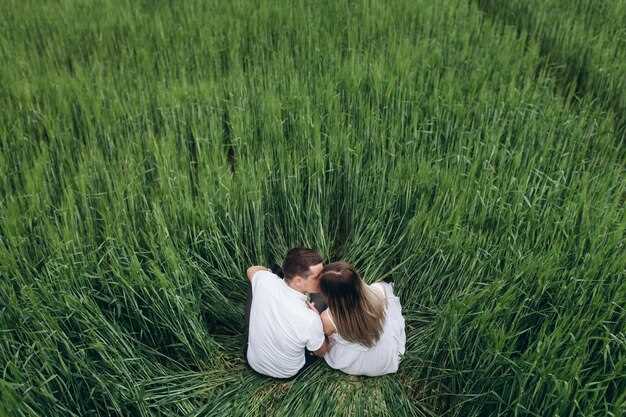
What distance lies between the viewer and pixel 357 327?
1.73 metres

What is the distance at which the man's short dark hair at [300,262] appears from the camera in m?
1.85

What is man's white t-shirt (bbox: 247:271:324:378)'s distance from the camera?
1.72 metres

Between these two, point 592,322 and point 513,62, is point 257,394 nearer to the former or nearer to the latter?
point 592,322

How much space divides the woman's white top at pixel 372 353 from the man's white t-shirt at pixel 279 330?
0.08 m

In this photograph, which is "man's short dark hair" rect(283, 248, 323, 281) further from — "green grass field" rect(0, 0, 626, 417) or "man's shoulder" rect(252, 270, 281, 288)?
"green grass field" rect(0, 0, 626, 417)

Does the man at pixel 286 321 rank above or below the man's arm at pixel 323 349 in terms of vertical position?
above

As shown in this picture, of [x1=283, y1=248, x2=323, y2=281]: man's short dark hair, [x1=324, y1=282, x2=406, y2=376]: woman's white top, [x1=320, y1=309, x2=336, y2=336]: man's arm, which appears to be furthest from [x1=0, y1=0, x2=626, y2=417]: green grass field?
[x1=283, y1=248, x2=323, y2=281]: man's short dark hair

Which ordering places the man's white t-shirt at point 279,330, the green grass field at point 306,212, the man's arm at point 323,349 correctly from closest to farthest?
the green grass field at point 306,212
the man's white t-shirt at point 279,330
the man's arm at point 323,349

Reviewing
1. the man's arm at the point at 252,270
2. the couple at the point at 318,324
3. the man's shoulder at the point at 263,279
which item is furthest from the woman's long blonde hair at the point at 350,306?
the man's arm at the point at 252,270

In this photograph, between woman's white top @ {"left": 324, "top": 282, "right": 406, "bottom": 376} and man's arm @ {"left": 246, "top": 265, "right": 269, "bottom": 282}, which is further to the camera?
man's arm @ {"left": 246, "top": 265, "right": 269, "bottom": 282}

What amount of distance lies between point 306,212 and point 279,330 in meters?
0.63

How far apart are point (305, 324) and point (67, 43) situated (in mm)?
2503

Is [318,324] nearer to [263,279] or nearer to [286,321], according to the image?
[286,321]

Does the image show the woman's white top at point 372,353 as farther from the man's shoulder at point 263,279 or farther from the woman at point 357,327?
the man's shoulder at point 263,279
